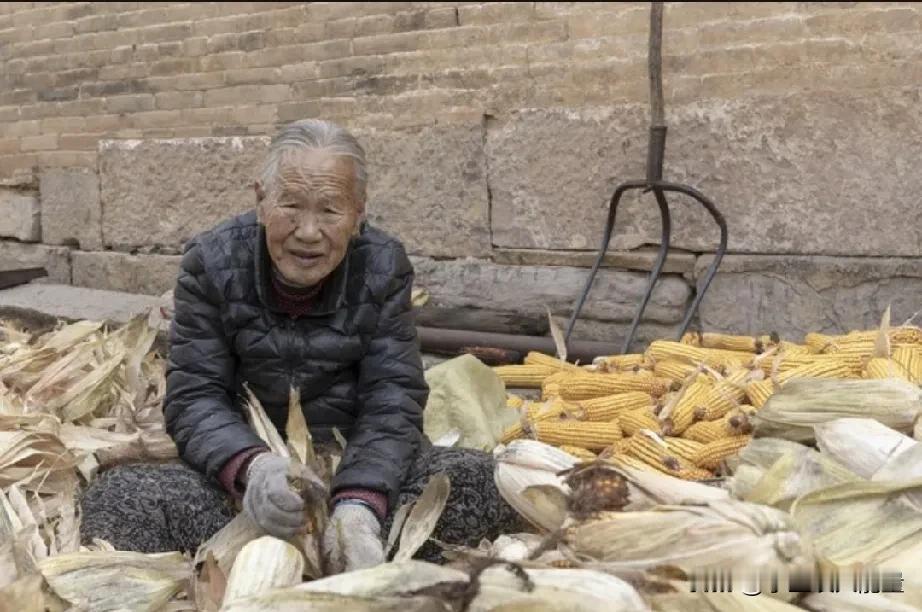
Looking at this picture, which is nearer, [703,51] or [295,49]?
[703,51]

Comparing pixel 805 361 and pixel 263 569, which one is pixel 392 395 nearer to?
pixel 263 569

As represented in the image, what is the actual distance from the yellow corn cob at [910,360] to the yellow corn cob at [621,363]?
3.41ft

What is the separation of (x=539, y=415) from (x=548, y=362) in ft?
2.61

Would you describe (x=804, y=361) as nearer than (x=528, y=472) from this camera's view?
No

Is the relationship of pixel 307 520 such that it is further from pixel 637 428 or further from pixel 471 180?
pixel 471 180

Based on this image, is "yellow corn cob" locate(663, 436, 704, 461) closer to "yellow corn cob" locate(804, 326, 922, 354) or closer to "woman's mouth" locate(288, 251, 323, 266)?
"yellow corn cob" locate(804, 326, 922, 354)

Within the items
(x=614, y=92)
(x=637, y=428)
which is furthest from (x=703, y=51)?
(x=637, y=428)

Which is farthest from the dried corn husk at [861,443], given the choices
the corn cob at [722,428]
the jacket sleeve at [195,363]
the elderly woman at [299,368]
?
the jacket sleeve at [195,363]

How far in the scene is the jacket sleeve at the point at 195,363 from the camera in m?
3.19

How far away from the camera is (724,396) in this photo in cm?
411

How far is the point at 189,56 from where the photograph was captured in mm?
6672

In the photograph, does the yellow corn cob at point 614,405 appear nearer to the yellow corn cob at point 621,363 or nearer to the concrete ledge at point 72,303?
the yellow corn cob at point 621,363

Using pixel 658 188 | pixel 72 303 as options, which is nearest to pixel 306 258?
pixel 658 188

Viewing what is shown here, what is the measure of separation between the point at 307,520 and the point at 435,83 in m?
3.54
